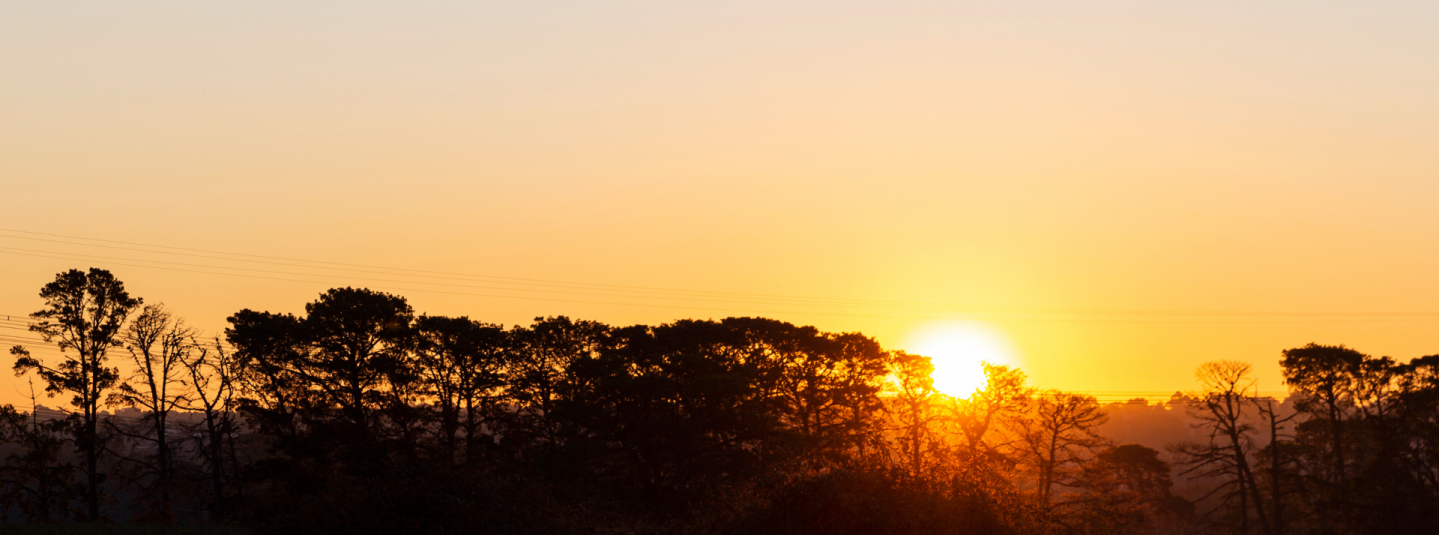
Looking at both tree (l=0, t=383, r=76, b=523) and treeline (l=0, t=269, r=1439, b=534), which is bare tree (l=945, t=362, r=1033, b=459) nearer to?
treeline (l=0, t=269, r=1439, b=534)

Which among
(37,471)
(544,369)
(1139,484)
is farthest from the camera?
(1139,484)

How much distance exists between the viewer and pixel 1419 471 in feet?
214

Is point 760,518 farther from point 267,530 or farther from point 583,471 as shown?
point 583,471

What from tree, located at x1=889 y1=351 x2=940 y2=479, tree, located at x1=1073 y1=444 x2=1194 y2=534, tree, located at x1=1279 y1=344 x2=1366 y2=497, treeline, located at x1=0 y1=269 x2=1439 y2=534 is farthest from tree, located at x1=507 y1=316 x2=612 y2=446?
tree, located at x1=1279 y1=344 x2=1366 y2=497

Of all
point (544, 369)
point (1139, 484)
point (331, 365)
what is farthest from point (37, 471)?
point (1139, 484)

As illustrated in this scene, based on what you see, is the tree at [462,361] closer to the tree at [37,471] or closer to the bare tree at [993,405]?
the tree at [37,471]

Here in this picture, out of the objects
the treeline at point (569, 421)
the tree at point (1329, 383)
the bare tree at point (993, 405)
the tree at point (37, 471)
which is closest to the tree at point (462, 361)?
the treeline at point (569, 421)

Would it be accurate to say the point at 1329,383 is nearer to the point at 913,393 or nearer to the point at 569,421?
the point at 913,393

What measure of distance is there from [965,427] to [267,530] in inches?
2111

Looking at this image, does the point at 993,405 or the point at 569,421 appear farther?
the point at 993,405

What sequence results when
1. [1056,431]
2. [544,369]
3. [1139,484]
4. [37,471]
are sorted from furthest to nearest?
[1139,484], [1056,431], [544,369], [37,471]

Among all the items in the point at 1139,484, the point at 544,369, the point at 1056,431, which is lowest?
the point at 1139,484

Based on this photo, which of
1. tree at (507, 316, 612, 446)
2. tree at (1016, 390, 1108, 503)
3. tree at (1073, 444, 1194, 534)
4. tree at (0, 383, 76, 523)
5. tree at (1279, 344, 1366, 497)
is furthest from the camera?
tree at (1073, 444, 1194, 534)

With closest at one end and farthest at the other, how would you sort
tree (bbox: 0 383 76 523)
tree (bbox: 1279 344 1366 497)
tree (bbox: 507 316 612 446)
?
tree (bbox: 0 383 76 523)
tree (bbox: 507 316 612 446)
tree (bbox: 1279 344 1366 497)
